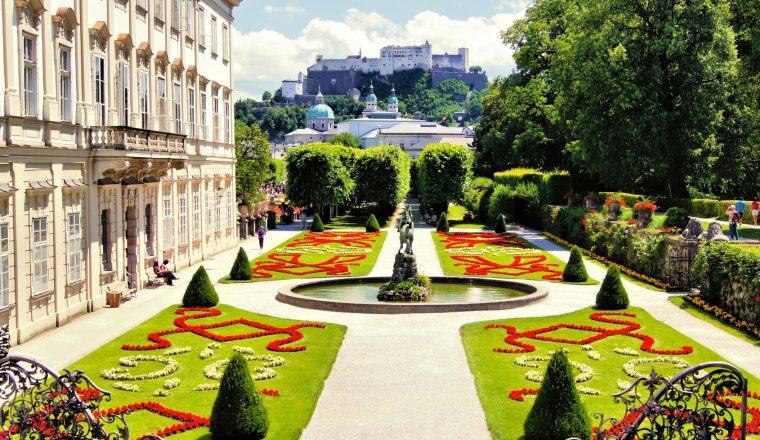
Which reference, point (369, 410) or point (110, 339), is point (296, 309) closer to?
point (110, 339)

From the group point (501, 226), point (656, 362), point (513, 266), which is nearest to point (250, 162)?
point (501, 226)

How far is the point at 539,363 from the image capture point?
61.1ft

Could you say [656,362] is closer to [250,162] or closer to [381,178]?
[381,178]

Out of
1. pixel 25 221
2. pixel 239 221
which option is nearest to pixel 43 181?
pixel 25 221

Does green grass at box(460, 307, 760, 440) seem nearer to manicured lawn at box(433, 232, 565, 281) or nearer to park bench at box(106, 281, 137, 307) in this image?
manicured lawn at box(433, 232, 565, 281)

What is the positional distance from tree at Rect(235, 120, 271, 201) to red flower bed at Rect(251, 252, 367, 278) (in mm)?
22993

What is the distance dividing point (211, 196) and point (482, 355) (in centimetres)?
2533

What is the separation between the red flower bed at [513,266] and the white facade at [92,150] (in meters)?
11.8

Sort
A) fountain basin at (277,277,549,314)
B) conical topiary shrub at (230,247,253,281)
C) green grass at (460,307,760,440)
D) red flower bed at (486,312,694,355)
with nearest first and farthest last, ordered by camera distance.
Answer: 1. green grass at (460,307,760,440)
2. red flower bed at (486,312,694,355)
3. fountain basin at (277,277,549,314)
4. conical topiary shrub at (230,247,253,281)

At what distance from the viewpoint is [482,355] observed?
63.4 ft

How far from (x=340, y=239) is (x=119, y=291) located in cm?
2351

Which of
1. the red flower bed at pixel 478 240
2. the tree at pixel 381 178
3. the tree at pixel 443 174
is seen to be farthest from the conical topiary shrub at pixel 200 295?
the tree at pixel 381 178

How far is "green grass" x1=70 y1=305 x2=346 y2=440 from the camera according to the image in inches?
563

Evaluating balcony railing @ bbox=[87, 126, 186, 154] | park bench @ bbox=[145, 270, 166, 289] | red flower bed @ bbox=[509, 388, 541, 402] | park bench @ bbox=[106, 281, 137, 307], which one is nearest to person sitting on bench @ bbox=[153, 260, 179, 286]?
park bench @ bbox=[145, 270, 166, 289]
